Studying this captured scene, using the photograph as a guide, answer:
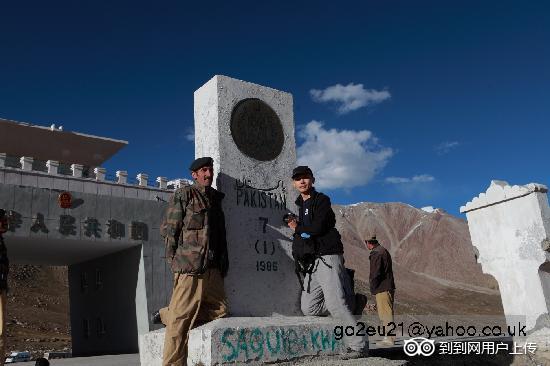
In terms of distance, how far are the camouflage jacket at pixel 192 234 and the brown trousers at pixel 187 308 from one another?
0.39 ft

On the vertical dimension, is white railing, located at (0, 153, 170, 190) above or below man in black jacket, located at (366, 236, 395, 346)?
above

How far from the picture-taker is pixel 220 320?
16.1ft

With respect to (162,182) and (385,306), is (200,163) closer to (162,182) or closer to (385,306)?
(385,306)

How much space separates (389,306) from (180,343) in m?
4.40

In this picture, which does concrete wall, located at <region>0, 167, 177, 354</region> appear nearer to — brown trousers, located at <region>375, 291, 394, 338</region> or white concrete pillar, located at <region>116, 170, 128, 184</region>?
white concrete pillar, located at <region>116, 170, 128, 184</region>

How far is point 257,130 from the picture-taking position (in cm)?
650

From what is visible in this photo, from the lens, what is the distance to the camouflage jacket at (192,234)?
15.9ft

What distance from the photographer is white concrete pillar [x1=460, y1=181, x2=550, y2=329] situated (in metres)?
6.83

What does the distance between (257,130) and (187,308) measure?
8.66ft

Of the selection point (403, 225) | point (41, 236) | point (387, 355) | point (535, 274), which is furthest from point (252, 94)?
point (403, 225)

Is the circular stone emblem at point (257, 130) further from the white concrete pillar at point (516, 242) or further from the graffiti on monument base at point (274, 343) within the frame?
the white concrete pillar at point (516, 242)

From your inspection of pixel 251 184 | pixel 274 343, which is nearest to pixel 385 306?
pixel 251 184

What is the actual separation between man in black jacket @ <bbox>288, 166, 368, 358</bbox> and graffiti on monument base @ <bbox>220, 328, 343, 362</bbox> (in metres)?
0.28

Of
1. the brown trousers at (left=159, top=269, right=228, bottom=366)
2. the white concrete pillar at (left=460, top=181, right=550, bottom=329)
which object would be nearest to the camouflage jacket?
the brown trousers at (left=159, top=269, right=228, bottom=366)
